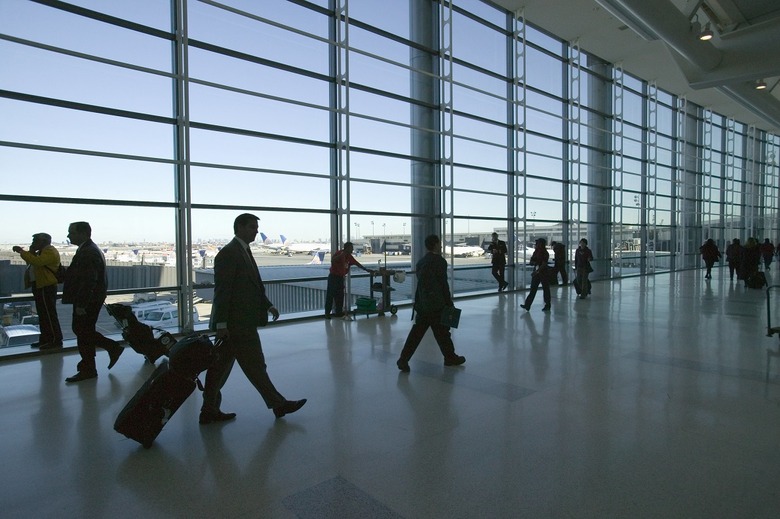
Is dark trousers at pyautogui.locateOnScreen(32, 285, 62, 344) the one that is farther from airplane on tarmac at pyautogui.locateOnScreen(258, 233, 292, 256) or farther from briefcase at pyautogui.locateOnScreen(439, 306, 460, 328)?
briefcase at pyautogui.locateOnScreen(439, 306, 460, 328)

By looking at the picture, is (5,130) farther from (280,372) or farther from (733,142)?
(733,142)

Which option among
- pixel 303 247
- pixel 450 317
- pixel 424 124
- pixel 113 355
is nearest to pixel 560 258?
pixel 424 124

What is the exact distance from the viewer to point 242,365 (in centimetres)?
392

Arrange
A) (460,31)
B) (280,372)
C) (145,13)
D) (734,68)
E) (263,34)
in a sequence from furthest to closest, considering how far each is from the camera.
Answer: (460,31) < (734,68) < (263,34) < (145,13) < (280,372)

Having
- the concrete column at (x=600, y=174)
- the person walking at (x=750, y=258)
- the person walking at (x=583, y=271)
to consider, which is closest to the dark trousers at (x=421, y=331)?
the person walking at (x=583, y=271)

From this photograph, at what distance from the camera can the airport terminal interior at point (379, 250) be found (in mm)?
3027

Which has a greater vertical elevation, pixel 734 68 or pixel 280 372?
pixel 734 68

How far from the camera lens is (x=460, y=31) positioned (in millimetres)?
12477

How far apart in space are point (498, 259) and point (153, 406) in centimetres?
1110

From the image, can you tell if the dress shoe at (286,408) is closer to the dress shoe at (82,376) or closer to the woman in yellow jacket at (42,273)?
the dress shoe at (82,376)

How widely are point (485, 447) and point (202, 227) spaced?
6403mm

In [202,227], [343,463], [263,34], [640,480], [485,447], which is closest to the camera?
[640,480]

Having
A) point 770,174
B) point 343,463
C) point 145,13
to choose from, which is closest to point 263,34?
point 145,13

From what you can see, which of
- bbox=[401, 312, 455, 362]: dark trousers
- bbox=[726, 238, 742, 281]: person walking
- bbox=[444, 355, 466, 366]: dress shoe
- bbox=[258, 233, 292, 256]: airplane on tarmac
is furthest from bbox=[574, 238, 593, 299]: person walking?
bbox=[726, 238, 742, 281]: person walking
